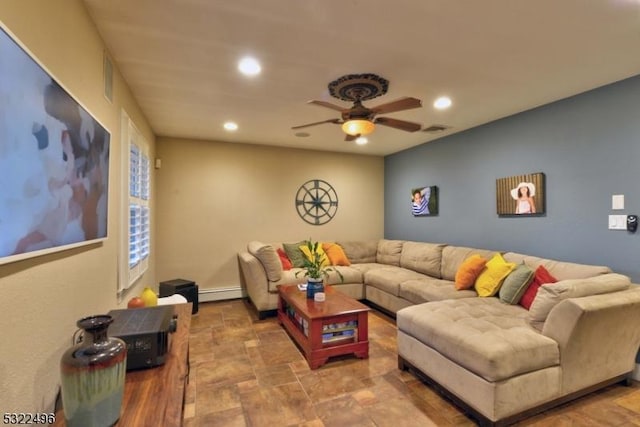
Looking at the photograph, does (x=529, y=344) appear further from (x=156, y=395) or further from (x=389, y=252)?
(x=389, y=252)

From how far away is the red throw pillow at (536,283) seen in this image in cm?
275

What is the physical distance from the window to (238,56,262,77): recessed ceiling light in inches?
39.8

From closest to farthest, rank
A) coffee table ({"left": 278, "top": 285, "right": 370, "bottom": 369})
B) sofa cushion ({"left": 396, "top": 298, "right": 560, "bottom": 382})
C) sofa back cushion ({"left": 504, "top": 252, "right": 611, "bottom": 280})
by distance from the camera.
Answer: sofa cushion ({"left": 396, "top": 298, "right": 560, "bottom": 382}) → sofa back cushion ({"left": 504, "top": 252, "right": 611, "bottom": 280}) → coffee table ({"left": 278, "top": 285, "right": 370, "bottom": 369})

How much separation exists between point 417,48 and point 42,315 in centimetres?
247

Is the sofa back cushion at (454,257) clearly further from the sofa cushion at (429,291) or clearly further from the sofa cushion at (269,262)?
the sofa cushion at (269,262)

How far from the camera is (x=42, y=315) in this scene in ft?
3.81

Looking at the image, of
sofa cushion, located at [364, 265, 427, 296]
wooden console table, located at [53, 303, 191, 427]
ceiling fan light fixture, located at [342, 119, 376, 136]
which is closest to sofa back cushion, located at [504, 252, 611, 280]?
sofa cushion, located at [364, 265, 427, 296]

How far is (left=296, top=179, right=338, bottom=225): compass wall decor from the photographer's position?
17.4 feet

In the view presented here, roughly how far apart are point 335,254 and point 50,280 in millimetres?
3908

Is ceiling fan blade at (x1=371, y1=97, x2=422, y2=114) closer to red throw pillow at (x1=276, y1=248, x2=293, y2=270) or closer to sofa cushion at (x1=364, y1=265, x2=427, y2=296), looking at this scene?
sofa cushion at (x1=364, y1=265, x2=427, y2=296)

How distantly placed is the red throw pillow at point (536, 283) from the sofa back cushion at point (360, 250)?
269cm

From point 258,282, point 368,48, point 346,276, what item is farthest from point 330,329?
point 368,48

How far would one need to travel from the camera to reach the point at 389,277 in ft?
13.4

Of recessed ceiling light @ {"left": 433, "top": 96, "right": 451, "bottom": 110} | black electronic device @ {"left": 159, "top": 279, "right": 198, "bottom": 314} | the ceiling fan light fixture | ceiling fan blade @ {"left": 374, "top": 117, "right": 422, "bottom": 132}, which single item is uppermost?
recessed ceiling light @ {"left": 433, "top": 96, "right": 451, "bottom": 110}
